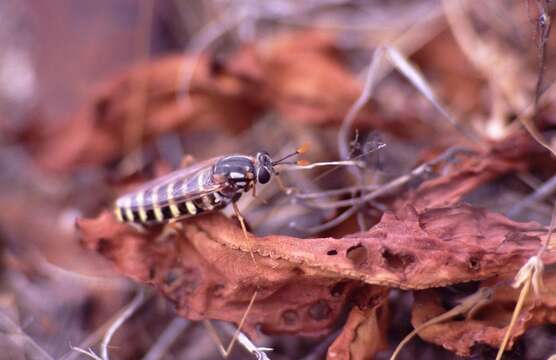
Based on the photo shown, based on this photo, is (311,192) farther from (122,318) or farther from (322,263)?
(122,318)

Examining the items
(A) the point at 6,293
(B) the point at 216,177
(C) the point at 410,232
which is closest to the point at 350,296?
(C) the point at 410,232

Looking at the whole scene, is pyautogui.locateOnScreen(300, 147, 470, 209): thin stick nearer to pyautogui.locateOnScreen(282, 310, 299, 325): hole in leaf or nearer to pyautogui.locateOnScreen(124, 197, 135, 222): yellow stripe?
pyautogui.locateOnScreen(282, 310, 299, 325): hole in leaf

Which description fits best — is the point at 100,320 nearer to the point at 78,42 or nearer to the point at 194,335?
the point at 194,335

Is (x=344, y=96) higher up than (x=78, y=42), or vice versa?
(x=78, y=42)

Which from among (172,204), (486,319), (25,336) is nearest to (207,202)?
(172,204)

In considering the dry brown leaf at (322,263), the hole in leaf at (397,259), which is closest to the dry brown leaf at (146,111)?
the dry brown leaf at (322,263)

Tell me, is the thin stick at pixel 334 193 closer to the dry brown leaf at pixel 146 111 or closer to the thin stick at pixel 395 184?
the thin stick at pixel 395 184
